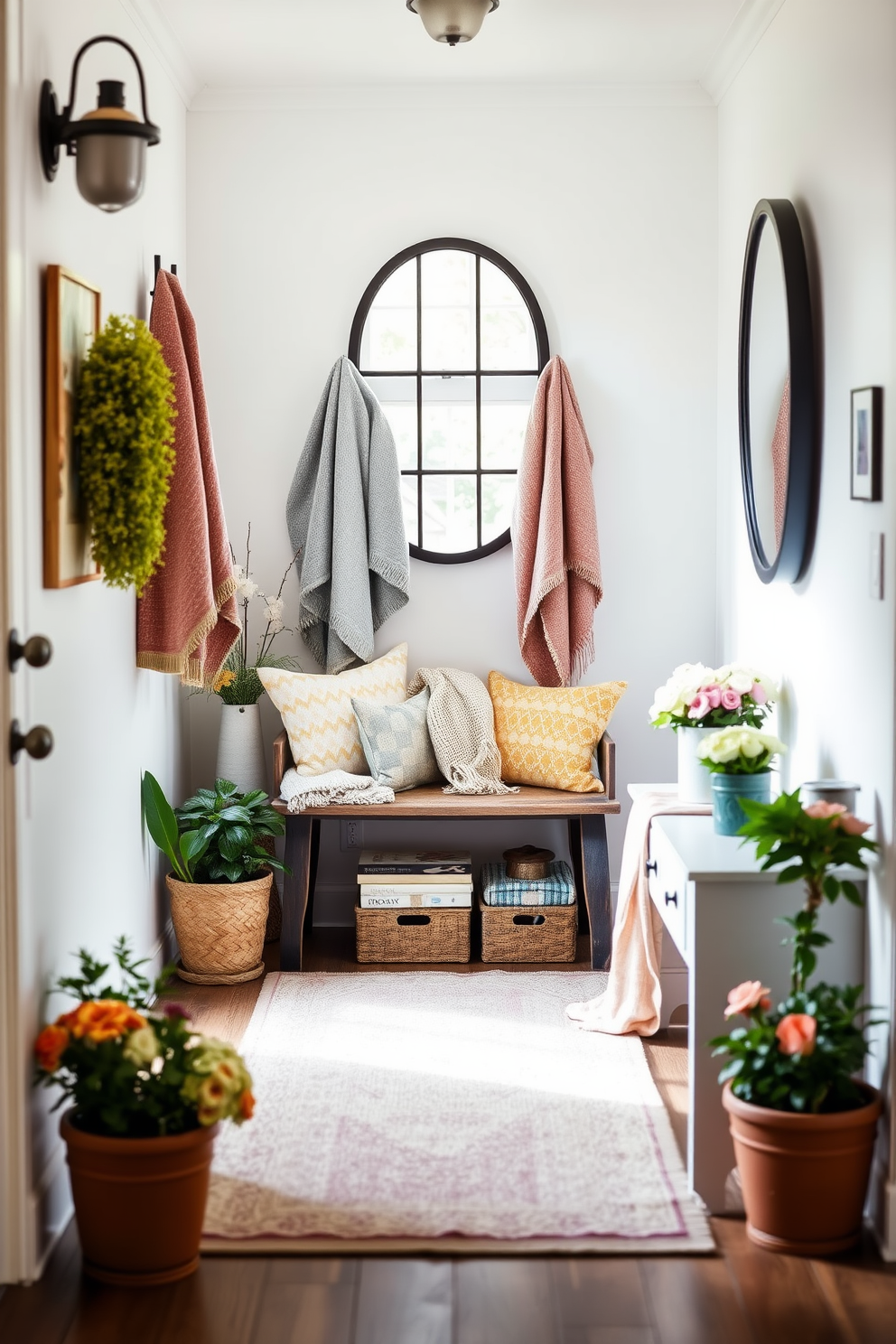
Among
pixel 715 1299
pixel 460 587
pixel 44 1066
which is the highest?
pixel 460 587

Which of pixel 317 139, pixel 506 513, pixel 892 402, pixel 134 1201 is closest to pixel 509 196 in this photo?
pixel 317 139

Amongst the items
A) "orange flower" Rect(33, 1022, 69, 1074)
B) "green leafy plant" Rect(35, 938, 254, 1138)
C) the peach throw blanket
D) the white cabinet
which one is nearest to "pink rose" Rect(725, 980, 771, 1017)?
the white cabinet

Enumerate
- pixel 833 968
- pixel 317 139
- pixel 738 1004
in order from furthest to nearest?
1. pixel 317 139
2. pixel 833 968
3. pixel 738 1004

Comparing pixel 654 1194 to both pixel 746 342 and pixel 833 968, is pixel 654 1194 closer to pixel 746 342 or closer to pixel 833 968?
pixel 833 968

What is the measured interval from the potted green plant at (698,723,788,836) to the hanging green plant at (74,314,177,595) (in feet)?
4.13

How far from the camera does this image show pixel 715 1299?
2.19 metres

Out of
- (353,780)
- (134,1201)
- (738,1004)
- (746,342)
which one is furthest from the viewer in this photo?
(353,780)

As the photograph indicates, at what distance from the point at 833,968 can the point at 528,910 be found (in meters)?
1.55

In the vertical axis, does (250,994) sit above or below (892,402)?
below

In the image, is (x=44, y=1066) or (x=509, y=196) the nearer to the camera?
(x=44, y=1066)

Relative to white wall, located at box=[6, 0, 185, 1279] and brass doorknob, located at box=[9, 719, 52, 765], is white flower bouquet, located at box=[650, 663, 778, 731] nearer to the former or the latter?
white wall, located at box=[6, 0, 185, 1279]

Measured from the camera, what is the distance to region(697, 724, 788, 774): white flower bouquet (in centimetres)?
282

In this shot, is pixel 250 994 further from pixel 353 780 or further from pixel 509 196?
pixel 509 196

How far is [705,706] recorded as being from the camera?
3146 millimetres
